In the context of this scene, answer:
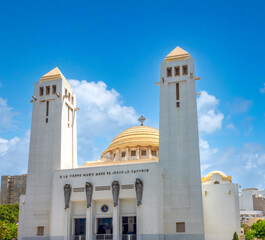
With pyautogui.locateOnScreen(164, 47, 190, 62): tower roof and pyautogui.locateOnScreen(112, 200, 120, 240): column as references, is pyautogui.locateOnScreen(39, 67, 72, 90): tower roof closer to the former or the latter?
pyautogui.locateOnScreen(164, 47, 190, 62): tower roof

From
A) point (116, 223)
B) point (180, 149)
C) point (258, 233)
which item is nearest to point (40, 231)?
point (116, 223)

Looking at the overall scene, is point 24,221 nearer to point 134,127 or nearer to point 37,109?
point 37,109

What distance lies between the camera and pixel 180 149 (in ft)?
123

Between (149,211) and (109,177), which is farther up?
(109,177)

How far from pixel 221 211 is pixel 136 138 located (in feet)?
48.1

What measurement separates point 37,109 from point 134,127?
46.5 ft

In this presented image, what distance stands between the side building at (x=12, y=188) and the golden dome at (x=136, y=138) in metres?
79.1

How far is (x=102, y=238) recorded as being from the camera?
36.3m

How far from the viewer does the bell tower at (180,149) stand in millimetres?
34938

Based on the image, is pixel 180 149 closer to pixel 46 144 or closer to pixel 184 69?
pixel 184 69

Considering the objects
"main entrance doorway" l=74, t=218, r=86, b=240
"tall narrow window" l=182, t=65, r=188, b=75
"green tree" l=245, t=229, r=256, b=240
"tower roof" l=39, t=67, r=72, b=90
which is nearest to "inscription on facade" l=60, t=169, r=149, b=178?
"main entrance doorway" l=74, t=218, r=86, b=240

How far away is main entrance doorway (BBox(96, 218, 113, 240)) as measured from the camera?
36.3 m

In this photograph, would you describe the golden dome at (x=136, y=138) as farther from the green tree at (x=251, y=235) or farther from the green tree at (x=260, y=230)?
the green tree at (x=260, y=230)

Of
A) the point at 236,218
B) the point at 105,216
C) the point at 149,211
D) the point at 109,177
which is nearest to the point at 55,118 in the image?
the point at 109,177
